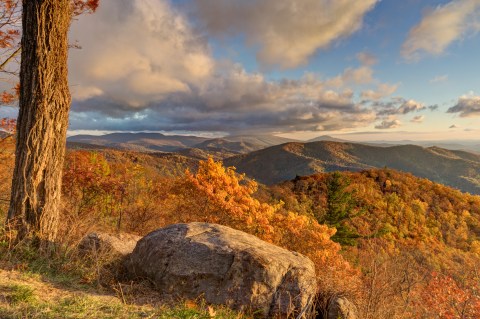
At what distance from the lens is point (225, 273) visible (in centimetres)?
659

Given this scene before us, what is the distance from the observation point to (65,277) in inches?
228

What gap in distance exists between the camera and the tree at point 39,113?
20.5ft

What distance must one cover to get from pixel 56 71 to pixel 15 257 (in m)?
3.87

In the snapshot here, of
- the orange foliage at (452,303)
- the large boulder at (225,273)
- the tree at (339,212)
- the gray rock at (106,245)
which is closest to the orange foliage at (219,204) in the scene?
the orange foliage at (452,303)

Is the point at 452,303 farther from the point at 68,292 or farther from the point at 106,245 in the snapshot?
the point at 68,292

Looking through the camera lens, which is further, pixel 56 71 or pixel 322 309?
pixel 322 309

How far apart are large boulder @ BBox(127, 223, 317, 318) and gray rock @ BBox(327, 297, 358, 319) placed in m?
0.74

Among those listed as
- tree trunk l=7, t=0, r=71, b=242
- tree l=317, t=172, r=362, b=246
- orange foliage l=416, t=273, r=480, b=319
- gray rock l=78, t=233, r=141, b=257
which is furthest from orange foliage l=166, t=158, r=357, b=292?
tree l=317, t=172, r=362, b=246

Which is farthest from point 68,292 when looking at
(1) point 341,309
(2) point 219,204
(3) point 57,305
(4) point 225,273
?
(2) point 219,204

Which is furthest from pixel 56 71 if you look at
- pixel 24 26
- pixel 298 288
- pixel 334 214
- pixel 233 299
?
pixel 334 214

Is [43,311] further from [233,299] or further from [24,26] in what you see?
[24,26]

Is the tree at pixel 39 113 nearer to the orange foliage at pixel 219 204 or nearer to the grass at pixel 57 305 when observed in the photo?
the grass at pixel 57 305

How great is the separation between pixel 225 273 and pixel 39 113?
5161 millimetres

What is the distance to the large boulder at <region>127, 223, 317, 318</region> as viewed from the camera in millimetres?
6438
